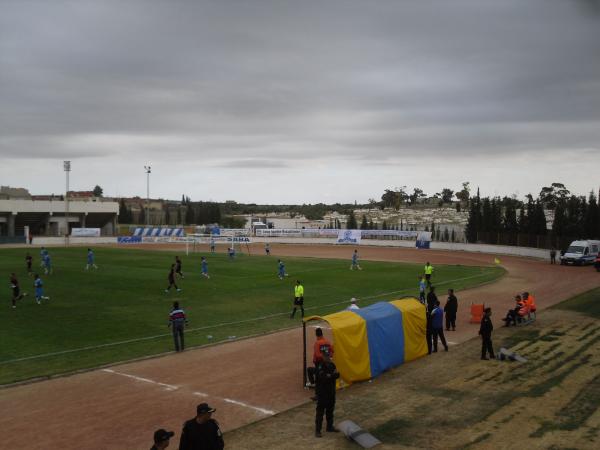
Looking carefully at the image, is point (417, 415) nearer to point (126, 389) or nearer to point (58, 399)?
point (126, 389)

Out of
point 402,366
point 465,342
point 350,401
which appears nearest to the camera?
point 350,401

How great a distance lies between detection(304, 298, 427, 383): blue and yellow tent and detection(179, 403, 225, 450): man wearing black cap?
24.9 ft

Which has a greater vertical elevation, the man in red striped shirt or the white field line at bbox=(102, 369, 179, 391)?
the man in red striped shirt

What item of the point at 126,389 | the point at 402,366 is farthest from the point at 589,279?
the point at 126,389

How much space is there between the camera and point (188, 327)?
23.1 meters

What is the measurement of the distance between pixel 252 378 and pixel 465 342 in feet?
28.2

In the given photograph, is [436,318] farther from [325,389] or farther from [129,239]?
[129,239]

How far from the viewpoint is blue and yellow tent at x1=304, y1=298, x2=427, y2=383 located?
15062 mm

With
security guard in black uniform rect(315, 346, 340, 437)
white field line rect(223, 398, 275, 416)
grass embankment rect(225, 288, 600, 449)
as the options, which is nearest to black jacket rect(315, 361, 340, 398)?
security guard in black uniform rect(315, 346, 340, 437)

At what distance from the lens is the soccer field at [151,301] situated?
1922cm

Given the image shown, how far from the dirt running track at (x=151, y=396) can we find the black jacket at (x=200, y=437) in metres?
4.29

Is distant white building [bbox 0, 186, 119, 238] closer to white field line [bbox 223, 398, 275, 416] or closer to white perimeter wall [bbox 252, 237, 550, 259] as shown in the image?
white perimeter wall [bbox 252, 237, 550, 259]

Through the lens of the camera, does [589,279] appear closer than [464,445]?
No

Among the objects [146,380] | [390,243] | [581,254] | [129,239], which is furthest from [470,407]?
[129,239]
